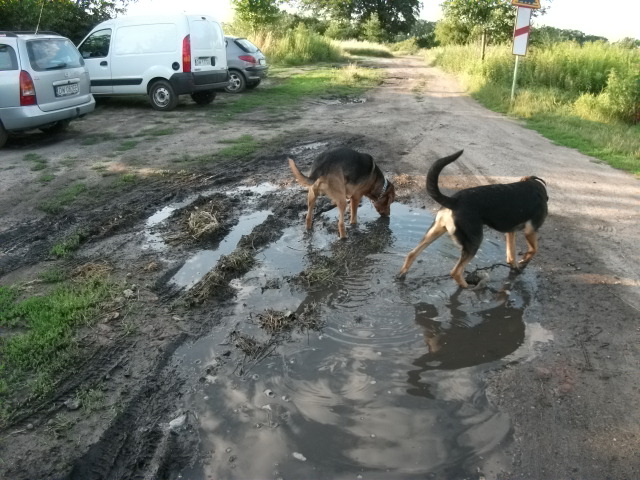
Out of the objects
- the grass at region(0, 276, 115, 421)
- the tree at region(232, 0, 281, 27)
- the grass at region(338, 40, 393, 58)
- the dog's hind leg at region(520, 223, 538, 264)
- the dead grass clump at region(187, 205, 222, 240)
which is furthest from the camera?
the grass at region(338, 40, 393, 58)

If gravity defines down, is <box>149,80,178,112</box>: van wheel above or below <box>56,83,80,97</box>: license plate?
below

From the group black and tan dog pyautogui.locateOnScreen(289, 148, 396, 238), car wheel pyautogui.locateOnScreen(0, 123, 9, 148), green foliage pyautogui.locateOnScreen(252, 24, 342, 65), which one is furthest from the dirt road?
green foliage pyautogui.locateOnScreen(252, 24, 342, 65)

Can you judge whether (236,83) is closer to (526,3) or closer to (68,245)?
(526,3)

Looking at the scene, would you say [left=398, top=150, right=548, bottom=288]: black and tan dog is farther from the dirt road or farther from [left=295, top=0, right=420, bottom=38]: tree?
[left=295, top=0, right=420, bottom=38]: tree

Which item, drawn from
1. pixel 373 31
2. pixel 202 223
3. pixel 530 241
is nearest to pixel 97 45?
pixel 202 223

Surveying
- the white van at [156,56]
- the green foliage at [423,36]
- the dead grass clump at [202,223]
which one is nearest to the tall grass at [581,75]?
the white van at [156,56]

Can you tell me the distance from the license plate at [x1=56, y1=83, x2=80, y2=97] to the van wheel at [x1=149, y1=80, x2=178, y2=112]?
329cm

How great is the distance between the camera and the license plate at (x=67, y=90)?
32.5 feet

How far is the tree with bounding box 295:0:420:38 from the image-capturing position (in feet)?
173

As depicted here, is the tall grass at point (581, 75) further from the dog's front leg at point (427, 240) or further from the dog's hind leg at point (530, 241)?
the dog's front leg at point (427, 240)

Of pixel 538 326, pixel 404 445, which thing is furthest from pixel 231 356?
pixel 538 326

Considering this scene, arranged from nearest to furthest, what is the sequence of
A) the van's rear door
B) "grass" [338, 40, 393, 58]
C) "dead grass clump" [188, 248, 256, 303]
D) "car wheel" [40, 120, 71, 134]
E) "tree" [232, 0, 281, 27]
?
"dead grass clump" [188, 248, 256, 303] < "car wheel" [40, 120, 71, 134] < the van's rear door < "tree" [232, 0, 281, 27] < "grass" [338, 40, 393, 58]

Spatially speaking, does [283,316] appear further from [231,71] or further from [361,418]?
[231,71]

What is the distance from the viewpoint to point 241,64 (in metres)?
16.8
